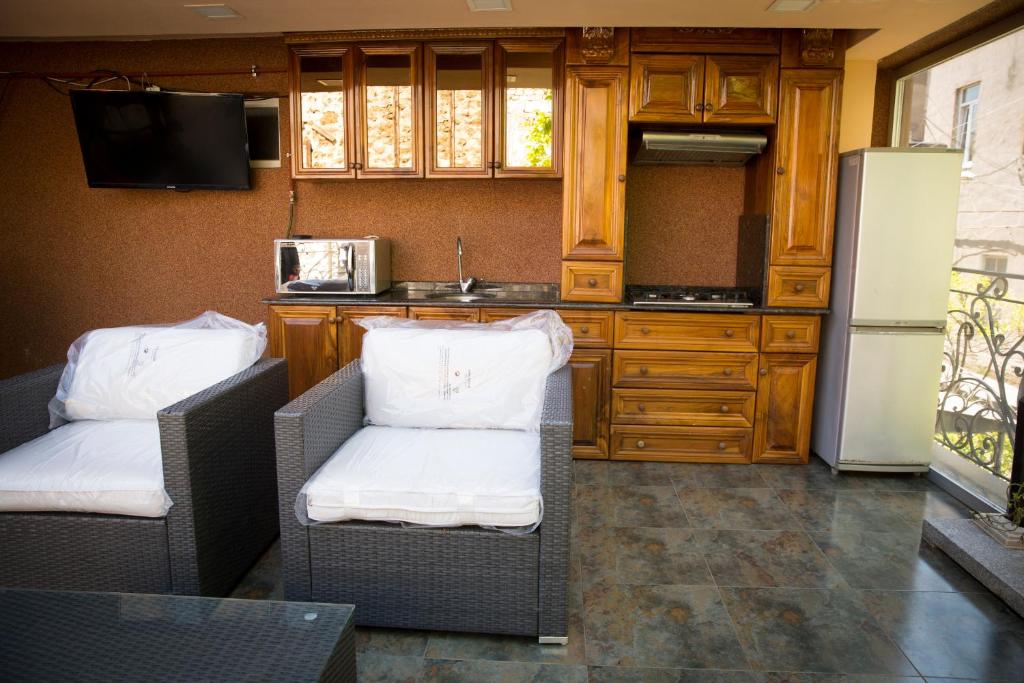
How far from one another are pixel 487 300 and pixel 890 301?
6.82 feet

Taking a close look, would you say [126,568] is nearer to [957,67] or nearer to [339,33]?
Result: [339,33]

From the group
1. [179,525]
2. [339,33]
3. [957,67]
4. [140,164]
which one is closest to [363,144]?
[339,33]

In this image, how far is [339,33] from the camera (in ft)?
12.4

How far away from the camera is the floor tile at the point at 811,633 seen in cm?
203

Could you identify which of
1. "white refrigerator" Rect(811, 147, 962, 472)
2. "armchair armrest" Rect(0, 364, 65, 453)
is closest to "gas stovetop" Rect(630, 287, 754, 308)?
"white refrigerator" Rect(811, 147, 962, 472)

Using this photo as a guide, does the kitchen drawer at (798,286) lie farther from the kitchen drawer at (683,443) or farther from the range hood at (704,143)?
the kitchen drawer at (683,443)

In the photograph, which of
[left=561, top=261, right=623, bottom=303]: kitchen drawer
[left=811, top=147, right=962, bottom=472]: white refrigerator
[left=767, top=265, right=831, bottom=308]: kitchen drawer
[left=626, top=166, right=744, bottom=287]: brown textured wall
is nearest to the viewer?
[left=811, top=147, right=962, bottom=472]: white refrigerator

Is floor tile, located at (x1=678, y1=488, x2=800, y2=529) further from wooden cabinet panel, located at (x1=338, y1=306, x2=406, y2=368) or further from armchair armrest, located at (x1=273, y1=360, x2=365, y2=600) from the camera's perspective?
wooden cabinet panel, located at (x1=338, y1=306, x2=406, y2=368)

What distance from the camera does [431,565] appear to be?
206 cm

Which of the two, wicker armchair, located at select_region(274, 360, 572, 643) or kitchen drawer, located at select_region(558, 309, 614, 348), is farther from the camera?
kitchen drawer, located at select_region(558, 309, 614, 348)

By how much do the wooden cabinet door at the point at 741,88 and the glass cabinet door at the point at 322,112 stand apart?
1983mm

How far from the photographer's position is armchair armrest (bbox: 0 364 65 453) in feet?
7.88

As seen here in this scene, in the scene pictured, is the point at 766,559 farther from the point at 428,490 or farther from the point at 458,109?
the point at 458,109

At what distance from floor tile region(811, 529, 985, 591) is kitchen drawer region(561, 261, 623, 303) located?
1579 millimetres
